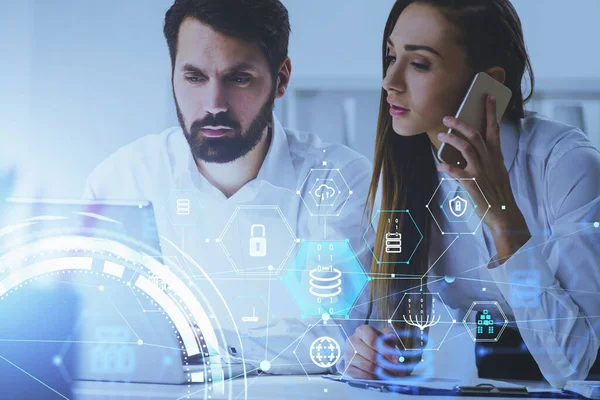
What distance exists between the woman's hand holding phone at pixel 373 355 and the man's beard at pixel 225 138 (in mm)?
512

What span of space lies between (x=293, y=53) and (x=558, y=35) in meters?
0.63

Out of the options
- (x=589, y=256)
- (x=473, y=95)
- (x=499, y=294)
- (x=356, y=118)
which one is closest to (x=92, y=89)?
(x=356, y=118)

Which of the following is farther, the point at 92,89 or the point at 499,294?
the point at 92,89

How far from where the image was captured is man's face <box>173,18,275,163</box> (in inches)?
58.3

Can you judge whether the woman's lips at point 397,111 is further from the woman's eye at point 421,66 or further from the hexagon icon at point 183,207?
the hexagon icon at point 183,207

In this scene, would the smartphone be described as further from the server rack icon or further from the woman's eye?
the server rack icon

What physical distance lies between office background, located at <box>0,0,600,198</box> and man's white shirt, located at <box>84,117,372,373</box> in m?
0.07

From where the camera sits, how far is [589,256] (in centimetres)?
146

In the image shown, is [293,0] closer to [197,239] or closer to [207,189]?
[207,189]

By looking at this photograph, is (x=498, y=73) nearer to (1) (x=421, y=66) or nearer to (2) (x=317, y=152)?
(1) (x=421, y=66)

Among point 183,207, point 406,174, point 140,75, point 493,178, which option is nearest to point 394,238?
point 406,174

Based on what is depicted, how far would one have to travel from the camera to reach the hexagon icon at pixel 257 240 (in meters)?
1.49

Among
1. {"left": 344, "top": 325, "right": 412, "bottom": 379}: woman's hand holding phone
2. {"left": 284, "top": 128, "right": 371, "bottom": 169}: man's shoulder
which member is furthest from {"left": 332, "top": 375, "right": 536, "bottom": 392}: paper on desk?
{"left": 284, "top": 128, "right": 371, "bottom": 169}: man's shoulder

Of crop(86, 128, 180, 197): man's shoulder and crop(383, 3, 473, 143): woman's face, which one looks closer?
crop(383, 3, 473, 143): woman's face
